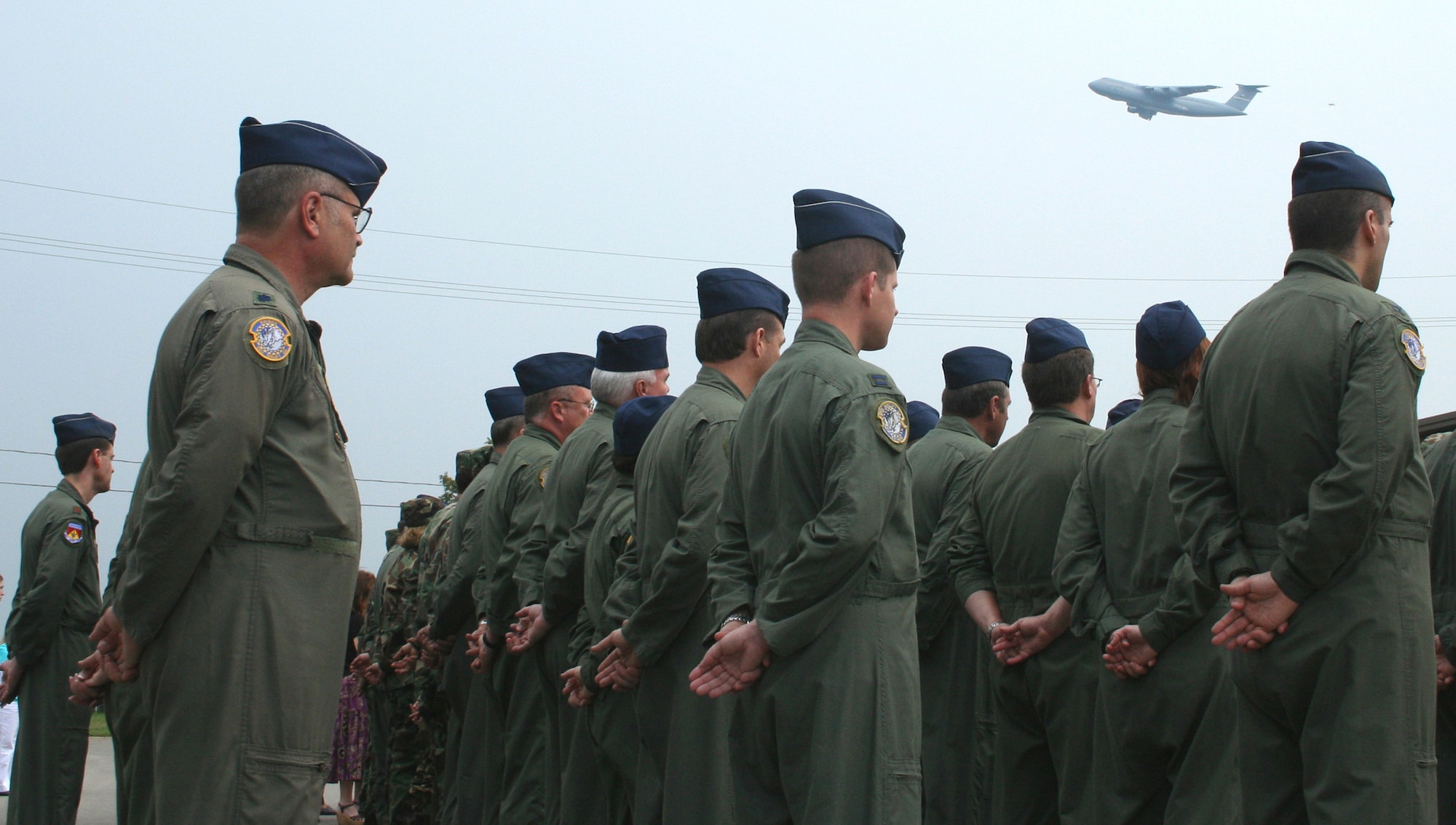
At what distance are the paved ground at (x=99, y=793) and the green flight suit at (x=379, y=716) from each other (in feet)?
1.40

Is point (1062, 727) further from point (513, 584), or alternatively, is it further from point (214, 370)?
point (214, 370)

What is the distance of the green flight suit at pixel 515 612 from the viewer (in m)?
6.61

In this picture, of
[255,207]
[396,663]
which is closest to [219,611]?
[255,207]

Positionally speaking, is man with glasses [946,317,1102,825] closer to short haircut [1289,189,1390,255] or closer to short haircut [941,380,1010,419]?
short haircut [941,380,1010,419]

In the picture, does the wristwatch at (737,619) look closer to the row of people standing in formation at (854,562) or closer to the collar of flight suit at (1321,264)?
the row of people standing in formation at (854,562)

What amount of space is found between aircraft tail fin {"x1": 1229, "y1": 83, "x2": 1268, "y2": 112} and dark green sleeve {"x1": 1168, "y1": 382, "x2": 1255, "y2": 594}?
84.4 metres

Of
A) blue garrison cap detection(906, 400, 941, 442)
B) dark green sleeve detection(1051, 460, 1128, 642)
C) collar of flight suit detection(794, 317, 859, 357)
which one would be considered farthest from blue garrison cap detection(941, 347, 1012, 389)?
collar of flight suit detection(794, 317, 859, 357)

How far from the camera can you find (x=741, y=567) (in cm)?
398

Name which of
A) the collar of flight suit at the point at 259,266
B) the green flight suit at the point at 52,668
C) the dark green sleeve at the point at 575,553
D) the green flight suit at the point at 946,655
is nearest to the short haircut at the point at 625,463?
the dark green sleeve at the point at 575,553

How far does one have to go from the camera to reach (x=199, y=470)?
Result: 318cm

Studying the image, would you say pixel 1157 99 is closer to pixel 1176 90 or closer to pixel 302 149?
pixel 1176 90

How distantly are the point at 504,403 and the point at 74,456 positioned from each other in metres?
2.59

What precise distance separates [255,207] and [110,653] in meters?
1.24

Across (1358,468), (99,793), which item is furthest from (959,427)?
(99,793)
